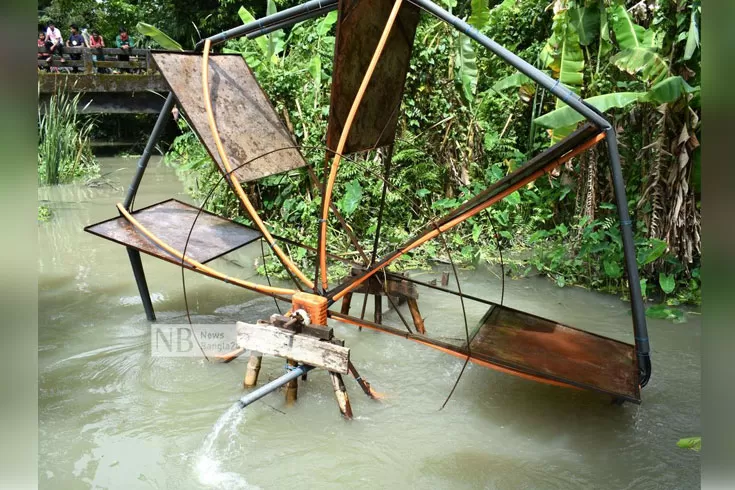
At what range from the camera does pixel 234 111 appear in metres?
4.65

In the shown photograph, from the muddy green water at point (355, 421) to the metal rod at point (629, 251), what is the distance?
80 centimetres

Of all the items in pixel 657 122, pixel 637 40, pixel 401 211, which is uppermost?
pixel 637 40

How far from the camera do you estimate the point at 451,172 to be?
25.3ft

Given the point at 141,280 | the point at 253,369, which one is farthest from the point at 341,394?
the point at 141,280

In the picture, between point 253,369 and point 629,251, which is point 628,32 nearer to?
point 629,251

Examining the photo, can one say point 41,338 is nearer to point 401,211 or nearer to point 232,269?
point 232,269

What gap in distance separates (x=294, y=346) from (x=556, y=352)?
1682 millimetres

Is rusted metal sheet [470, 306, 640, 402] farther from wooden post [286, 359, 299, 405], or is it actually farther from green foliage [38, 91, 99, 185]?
green foliage [38, 91, 99, 185]

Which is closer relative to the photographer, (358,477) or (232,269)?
(358,477)

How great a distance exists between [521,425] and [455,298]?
2.28 meters

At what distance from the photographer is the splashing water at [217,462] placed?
327 centimetres

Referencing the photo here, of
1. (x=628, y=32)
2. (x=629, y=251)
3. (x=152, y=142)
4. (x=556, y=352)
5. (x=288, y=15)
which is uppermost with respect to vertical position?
(x=288, y=15)

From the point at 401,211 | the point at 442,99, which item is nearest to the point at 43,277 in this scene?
the point at 401,211

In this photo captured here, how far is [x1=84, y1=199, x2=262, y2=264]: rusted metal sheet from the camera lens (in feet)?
14.7
